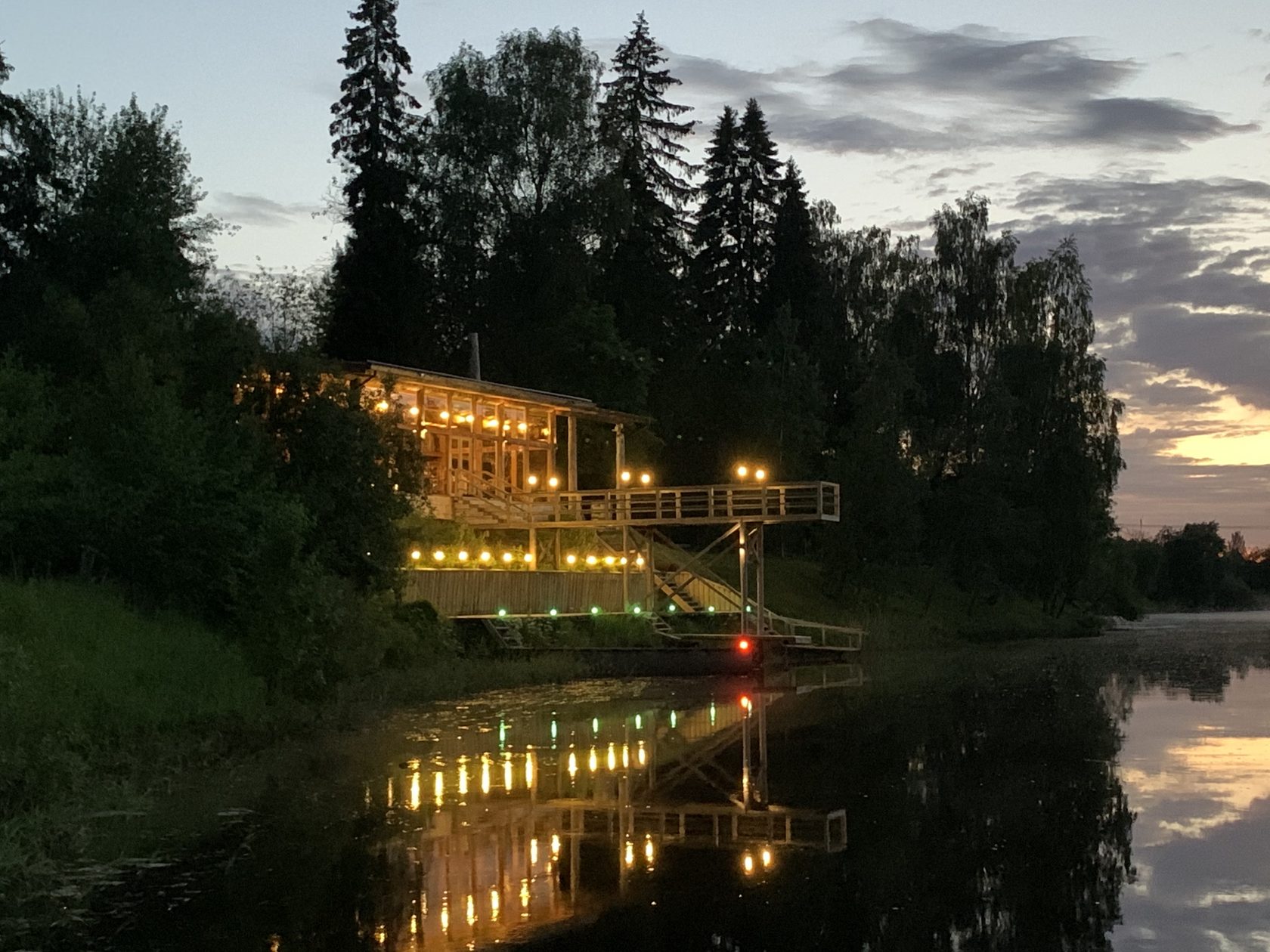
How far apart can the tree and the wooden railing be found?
1804cm

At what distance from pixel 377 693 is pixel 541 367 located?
31.5 m

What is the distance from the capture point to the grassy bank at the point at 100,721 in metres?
15.3

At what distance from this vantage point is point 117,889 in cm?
1422

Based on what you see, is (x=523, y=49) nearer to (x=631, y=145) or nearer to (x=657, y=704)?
(x=631, y=145)

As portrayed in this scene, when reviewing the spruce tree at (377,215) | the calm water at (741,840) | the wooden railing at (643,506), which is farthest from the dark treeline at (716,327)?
the calm water at (741,840)

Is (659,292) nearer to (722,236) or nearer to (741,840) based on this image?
(722,236)

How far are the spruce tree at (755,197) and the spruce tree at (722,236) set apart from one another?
20 cm

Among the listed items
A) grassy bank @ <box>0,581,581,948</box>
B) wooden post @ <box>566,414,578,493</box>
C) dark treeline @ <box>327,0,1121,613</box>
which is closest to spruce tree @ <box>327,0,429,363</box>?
dark treeline @ <box>327,0,1121,613</box>

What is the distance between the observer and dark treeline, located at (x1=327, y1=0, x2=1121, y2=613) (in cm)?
6062

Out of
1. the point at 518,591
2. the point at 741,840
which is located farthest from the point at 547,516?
the point at 741,840

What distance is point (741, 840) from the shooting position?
16.7m

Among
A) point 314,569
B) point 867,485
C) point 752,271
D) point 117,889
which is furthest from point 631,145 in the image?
point 117,889

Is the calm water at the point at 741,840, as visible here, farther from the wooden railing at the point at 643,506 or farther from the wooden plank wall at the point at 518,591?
the wooden railing at the point at 643,506

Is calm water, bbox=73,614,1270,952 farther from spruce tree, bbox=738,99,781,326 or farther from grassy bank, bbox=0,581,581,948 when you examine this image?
spruce tree, bbox=738,99,781,326
